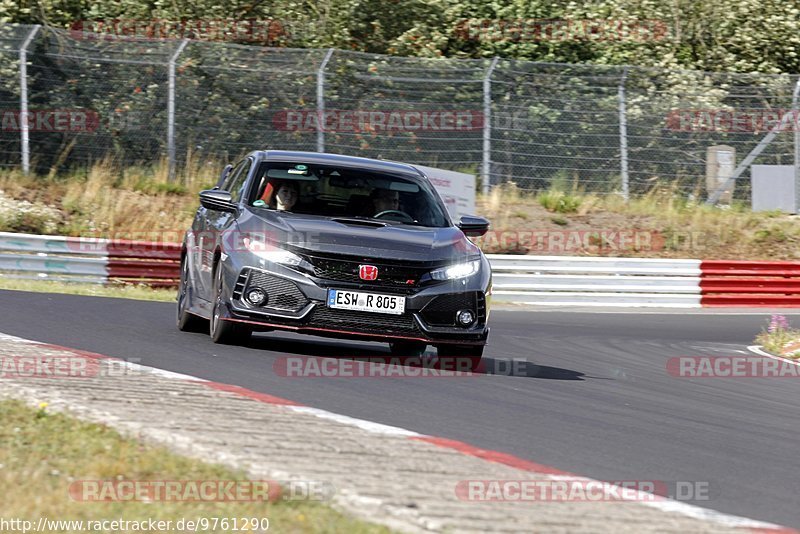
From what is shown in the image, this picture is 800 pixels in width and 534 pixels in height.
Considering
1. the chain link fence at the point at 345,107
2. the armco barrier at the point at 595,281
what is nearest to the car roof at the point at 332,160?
the armco barrier at the point at 595,281

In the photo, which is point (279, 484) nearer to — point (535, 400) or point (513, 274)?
point (535, 400)

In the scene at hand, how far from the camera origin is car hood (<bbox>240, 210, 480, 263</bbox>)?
9164mm

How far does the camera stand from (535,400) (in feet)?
27.2

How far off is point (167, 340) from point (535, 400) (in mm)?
3302

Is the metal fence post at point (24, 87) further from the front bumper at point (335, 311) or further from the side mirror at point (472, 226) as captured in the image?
the front bumper at point (335, 311)

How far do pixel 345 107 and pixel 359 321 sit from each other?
1536cm

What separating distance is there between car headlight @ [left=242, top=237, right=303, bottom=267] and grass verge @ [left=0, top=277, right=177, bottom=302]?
342 inches

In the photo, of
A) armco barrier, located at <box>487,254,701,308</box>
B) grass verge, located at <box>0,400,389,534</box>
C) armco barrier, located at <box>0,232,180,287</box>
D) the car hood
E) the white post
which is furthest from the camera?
the white post

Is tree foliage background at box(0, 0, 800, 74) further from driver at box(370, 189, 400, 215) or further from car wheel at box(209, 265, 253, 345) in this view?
car wheel at box(209, 265, 253, 345)

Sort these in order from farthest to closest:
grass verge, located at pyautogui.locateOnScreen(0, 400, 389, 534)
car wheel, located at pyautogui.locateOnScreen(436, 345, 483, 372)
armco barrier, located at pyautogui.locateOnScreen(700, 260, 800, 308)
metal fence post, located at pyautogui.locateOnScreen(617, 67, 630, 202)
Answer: metal fence post, located at pyautogui.locateOnScreen(617, 67, 630, 202)
armco barrier, located at pyautogui.locateOnScreen(700, 260, 800, 308)
car wheel, located at pyautogui.locateOnScreen(436, 345, 483, 372)
grass verge, located at pyautogui.locateOnScreen(0, 400, 389, 534)

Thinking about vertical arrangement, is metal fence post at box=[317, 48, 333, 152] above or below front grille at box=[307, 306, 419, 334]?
above

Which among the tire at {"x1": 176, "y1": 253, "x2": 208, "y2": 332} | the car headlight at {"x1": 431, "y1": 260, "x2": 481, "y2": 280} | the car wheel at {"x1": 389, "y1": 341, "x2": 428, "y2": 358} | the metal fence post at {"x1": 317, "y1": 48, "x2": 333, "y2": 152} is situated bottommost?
the car wheel at {"x1": 389, "y1": 341, "x2": 428, "y2": 358}

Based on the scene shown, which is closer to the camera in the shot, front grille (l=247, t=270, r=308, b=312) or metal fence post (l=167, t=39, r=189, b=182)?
front grille (l=247, t=270, r=308, b=312)

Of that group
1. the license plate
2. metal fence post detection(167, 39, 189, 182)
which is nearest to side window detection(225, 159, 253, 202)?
the license plate
